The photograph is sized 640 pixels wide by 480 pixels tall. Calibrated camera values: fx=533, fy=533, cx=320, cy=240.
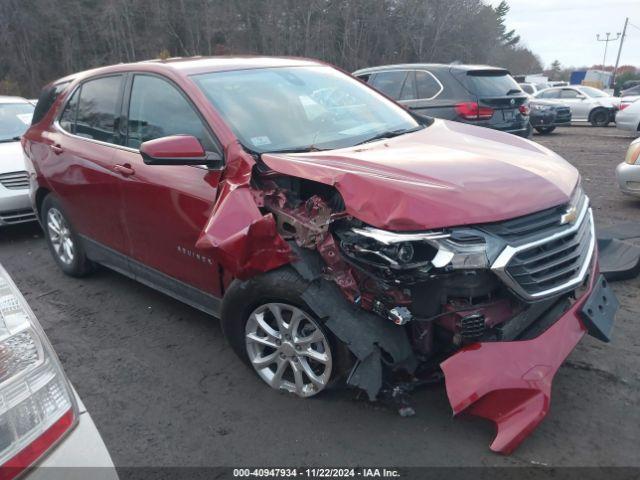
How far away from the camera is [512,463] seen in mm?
2461

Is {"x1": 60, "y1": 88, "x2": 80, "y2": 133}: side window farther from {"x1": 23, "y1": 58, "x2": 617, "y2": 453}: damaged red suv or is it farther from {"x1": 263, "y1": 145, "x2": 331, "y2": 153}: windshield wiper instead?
{"x1": 263, "y1": 145, "x2": 331, "y2": 153}: windshield wiper

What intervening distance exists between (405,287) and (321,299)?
1.42ft

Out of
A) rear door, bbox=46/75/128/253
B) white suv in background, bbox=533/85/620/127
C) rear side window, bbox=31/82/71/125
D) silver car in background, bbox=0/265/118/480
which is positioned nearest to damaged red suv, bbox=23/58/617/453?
rear door, bbox=46/75/128/253

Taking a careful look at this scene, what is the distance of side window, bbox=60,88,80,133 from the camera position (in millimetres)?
4633

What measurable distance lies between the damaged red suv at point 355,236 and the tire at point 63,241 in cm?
118

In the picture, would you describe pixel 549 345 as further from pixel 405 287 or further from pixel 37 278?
pixel 37 278

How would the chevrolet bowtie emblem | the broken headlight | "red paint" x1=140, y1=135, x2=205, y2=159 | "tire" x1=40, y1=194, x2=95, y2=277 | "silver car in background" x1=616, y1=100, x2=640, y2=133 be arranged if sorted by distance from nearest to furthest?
the broken headlight → the chevrolet bowtie emblem → "red paint" x1=140, y1=135, x2=205, y2=159 → "tire" x1=40, y1=194, x2=95, y2=277 → "silver car in background" x1=616, y1=100, x2=640, y2=133

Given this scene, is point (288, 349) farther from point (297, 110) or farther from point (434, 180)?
point (297, 110)

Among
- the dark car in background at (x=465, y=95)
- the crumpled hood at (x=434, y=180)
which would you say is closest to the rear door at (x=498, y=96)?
the dark car in background at (x=465, y=95)

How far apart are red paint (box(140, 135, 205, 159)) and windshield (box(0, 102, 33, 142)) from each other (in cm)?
532

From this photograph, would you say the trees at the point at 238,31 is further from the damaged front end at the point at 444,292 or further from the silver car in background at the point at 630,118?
the damaged front end at the point at 444,292

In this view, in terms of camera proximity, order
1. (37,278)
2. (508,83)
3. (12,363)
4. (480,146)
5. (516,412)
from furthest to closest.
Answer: (508,83) < (37,278) < (480,146) < (516,412) < (12,363)

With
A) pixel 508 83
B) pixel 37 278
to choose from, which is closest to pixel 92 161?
pixel 37 278

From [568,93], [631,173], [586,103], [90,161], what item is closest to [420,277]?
[90,161]
